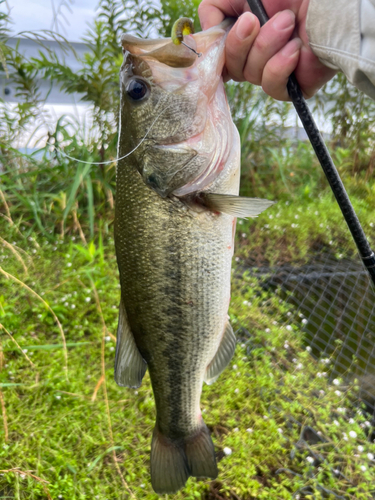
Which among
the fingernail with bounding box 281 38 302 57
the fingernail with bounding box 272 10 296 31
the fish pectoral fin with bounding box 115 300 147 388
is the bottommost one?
the fish pectoral fin with bounding box 115 300 147 388

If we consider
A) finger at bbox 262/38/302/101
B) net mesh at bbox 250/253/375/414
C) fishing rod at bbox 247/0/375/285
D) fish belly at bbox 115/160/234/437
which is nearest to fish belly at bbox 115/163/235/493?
fish belly at bbox 115/160/234/437

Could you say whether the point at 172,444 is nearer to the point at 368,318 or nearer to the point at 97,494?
the point at 97,494

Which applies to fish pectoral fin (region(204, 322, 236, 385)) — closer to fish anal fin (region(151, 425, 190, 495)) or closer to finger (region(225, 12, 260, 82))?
fish anal fin (region(151, 425, 190, 495))


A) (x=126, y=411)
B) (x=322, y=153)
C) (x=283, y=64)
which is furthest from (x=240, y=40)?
(x=126, y=411)

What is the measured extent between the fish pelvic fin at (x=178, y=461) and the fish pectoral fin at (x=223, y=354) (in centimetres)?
24

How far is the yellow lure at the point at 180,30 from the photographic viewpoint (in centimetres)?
95

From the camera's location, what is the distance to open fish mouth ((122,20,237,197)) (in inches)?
43.1

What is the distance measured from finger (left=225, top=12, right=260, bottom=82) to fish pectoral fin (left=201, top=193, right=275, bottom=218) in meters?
0.44

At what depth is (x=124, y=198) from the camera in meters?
1.18

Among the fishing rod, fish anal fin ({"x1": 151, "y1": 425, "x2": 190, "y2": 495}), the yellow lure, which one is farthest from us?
fish anal fin ({"x1": 151, "y1": 425, "x2": 190, "y2": 495})

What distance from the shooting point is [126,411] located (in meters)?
2.14

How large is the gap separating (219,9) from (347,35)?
0.49m

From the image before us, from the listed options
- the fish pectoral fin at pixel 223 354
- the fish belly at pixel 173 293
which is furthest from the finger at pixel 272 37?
the fish pectoral fin at pixel 223 354

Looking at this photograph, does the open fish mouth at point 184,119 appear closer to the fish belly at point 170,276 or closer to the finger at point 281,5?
the fish belly at point 170,276
